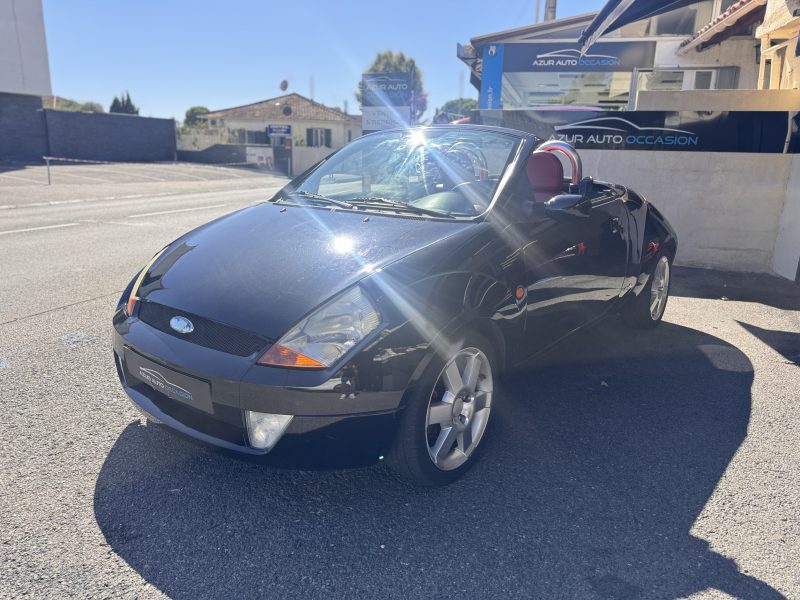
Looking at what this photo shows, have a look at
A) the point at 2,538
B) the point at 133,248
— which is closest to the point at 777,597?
the point at 2,538

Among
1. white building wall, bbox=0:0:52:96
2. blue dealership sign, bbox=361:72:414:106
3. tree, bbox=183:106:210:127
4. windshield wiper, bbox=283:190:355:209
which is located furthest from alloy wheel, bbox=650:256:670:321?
tree, bbox=183:106:210:127

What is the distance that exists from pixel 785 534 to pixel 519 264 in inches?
62.5

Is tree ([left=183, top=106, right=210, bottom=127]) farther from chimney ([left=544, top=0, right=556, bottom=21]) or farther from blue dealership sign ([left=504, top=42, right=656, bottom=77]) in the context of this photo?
blue dealership sign ([left=504, top=42, right=656, bottom=77])

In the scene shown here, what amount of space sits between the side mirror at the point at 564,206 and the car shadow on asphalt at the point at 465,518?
1.12 m

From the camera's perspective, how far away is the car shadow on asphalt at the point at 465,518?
2.15m

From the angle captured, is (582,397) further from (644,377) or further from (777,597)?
(777,597)

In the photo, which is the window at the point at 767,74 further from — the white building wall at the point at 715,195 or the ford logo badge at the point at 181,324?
the ford logo badge at the point at 181,324

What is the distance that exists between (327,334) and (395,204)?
120 centimetres

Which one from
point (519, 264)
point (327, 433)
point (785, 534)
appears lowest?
point (785, 534)

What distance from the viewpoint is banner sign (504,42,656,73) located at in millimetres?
17219

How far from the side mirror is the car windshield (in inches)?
12.4

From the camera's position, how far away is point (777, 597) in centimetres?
213

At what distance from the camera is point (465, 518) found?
2.52 m

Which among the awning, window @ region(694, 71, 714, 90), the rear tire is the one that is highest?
the awning
